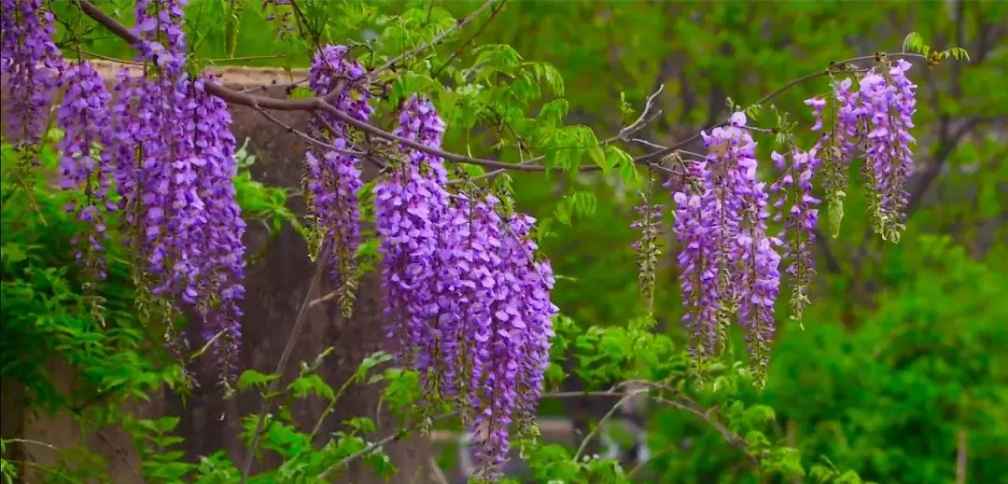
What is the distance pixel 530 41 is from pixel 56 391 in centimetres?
897

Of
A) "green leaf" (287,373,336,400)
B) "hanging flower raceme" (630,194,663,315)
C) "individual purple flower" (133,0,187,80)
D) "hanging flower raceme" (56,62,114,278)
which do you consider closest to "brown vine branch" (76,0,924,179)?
"individual purple flower" (133,0,187,80)

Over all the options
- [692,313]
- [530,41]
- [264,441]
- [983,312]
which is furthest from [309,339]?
[530,41]

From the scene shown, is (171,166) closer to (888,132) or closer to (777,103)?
(888,132)

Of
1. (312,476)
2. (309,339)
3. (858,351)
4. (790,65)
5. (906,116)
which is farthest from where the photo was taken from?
(790,65)

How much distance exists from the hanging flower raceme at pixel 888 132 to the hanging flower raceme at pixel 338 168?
1.53 metres

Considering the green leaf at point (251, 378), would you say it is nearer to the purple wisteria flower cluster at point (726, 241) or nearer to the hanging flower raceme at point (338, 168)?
the hanging flower raceme at point (338, 168)

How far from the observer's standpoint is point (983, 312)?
403 inches

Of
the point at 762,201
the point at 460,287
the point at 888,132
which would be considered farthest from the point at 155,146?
the point at 888,132

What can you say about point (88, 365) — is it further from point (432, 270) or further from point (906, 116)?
point (906, 116)

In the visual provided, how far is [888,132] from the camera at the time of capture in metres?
5.19

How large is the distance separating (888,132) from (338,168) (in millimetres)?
1648

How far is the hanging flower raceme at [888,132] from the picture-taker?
5156 mm

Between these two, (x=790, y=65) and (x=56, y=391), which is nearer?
(x=56, y=391)

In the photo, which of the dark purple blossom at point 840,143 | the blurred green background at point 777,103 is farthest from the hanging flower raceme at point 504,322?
the blurred green background at point 777,103
